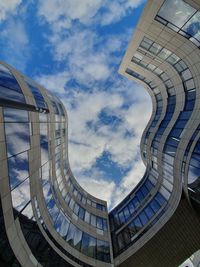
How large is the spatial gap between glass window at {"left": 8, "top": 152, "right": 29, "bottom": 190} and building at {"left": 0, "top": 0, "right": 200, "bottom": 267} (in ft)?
0.24

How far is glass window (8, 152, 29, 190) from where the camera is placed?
12.4 metres

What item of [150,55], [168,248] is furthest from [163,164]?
[150,55]

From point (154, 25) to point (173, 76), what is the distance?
8440mm

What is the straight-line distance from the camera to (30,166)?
50.5ft

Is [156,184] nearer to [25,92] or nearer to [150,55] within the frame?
[150,55]

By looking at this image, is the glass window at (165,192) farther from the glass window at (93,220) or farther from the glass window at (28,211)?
the glass window at (28,211)

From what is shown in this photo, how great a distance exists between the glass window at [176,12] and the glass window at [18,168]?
1928 centimetres

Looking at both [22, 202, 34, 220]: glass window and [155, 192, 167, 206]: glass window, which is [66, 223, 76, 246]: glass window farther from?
[155, 192, 167, 206]: glass window

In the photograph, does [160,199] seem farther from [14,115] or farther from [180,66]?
[14,115]

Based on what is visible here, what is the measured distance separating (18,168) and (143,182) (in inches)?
1070

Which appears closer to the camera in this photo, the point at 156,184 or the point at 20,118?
the point at 20,118

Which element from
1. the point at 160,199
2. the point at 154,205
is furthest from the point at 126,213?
the point at 160,199

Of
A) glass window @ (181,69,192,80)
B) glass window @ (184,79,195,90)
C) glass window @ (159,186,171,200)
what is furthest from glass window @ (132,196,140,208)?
glass window @ (181,69,192,80)

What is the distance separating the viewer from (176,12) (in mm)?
17172
